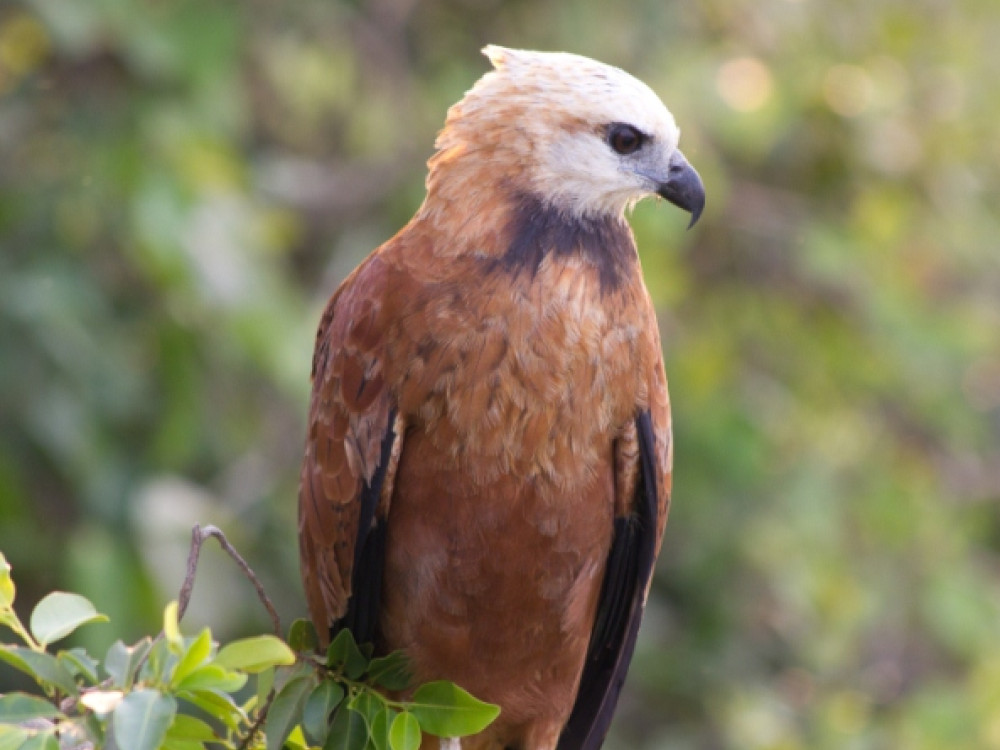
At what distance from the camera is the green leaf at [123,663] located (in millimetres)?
1878

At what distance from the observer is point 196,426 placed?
486cm

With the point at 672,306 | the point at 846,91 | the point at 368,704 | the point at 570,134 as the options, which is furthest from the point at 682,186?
the point at 846,91

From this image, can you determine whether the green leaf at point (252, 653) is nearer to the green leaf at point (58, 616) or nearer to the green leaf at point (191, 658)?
the green leaf at point (191, 658)

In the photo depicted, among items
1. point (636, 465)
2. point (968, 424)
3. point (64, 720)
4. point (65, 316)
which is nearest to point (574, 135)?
point (636, 465)

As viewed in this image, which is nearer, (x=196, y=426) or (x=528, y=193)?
(x=528, y=193)

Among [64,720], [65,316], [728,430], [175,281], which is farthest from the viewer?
[728,430]

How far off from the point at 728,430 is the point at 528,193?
2.82 metres

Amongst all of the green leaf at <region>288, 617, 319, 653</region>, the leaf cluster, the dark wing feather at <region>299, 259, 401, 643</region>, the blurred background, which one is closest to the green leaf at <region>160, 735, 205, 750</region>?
the leaf cluster

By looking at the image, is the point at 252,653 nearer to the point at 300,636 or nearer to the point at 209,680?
the point at 209,680

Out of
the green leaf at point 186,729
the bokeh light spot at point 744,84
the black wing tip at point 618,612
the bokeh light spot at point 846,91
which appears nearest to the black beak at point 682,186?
the black wing tip at point 618,612

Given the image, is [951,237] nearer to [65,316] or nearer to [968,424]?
Result: [968,424]

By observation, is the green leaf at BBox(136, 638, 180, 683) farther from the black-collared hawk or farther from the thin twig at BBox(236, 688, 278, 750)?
the black-collared hawk

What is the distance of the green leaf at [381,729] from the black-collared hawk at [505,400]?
54cm

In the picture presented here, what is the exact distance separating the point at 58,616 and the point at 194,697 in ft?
0.71
